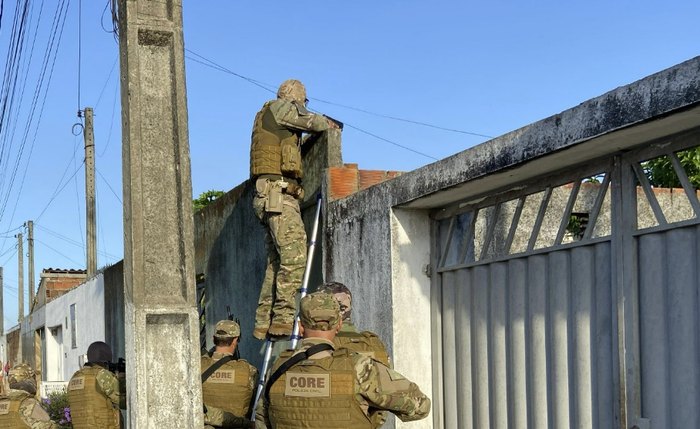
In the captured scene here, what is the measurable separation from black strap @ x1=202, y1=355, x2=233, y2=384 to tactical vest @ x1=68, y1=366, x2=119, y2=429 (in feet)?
5.22

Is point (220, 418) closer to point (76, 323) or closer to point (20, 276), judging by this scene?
point (76, 323)

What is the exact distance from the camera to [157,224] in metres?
5.65

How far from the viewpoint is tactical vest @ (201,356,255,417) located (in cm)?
662

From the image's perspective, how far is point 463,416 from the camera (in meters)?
6.15

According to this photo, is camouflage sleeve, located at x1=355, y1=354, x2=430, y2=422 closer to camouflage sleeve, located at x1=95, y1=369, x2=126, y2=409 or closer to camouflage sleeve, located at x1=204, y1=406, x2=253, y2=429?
camouflage sleeve, located at x1=204, y1=406, x2=253, y2=429

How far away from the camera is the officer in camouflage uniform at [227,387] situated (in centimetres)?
657

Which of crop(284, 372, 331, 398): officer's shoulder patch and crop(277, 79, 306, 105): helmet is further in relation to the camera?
crop(277, 79, 306, 105): helmet

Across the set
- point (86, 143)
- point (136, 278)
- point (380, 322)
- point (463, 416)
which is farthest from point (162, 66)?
point (86, 143)

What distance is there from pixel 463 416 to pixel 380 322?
95 centimetres

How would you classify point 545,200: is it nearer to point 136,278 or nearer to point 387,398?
point 387,398

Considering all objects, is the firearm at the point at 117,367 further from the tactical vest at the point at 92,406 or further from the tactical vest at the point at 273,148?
the tactical vest at the point at 273,148

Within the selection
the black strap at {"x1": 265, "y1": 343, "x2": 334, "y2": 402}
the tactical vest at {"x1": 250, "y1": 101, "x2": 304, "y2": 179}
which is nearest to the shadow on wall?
the tactical vest at {"x1": 250, "y1": 101, "x2": 304, "y2": 179}

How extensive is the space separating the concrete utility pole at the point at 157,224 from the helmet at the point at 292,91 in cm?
190

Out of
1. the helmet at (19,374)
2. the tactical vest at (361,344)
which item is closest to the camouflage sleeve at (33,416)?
the helmet at (19,374)
